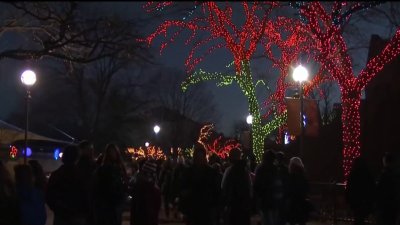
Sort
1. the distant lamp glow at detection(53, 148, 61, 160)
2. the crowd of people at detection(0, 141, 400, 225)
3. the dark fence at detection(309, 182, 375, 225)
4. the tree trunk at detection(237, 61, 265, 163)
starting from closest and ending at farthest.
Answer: the crowd of people at detection(0, 141, 400, 225)
the dark fence at detection(309, 182, 375, 225)
the tree trunk at detection(237, 61, 265, 163)
the distant lamp glow at detection(53, 148, 61, 160)

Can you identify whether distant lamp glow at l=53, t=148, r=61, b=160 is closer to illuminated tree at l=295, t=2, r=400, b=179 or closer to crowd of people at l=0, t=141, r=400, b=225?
illuminated tree at l=295, t=2, r=400, b=179

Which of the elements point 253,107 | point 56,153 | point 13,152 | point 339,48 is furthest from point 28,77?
point 56,153

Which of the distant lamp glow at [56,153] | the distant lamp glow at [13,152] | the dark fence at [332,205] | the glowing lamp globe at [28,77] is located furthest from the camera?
the distant lamp glow at [56,153]

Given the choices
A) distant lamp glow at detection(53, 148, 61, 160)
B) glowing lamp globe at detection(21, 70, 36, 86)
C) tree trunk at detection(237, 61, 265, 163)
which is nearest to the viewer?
glowing lamp globe at detection(21, 70, 36, 86)

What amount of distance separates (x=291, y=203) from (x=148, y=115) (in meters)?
62.6

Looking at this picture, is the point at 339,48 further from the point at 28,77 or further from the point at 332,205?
the point at 28,77

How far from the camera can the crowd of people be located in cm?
887

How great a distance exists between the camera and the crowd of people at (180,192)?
8.87m

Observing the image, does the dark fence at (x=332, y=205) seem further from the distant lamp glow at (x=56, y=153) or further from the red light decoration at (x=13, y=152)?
the distant lamp glow at (x=56, y=153)

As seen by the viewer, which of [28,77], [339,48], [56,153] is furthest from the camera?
[56,153]

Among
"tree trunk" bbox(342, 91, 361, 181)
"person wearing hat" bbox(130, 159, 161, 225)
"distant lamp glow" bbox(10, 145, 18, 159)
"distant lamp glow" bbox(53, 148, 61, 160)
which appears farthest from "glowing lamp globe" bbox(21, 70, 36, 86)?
"distant lamp glow" bbox(53, 148, 61, 160)

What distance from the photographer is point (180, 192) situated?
A: 1069cm

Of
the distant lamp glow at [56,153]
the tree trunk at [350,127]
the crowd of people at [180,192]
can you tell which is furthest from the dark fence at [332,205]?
the distant lamp glow at [56,153]

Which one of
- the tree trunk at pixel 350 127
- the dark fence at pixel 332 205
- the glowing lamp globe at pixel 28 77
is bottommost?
the dark fence at pixel 332 205
